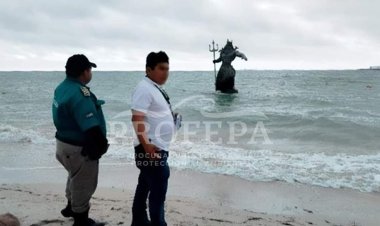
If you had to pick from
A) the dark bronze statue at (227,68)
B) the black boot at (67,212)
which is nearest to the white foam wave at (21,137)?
the black boot at (67,212)

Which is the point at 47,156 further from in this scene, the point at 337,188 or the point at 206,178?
the point at 337,188

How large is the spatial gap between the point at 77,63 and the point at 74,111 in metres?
0.48

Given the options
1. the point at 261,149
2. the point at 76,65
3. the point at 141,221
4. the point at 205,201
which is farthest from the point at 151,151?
the point at 261,149

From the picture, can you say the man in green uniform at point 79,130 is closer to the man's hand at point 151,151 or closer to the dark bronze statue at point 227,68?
the man's hand at point 151,151

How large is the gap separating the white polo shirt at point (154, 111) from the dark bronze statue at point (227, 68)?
95.3 ft

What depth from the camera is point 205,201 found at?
607cm

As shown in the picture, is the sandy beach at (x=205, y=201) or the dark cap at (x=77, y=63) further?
the sandy beach at (x=205, y=201)

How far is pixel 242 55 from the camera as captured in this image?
106 feet

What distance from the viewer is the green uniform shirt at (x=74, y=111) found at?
361 cm

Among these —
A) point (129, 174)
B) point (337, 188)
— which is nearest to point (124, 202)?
point (129, 174)

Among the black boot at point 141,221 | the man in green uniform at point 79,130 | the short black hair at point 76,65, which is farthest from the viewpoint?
the black boot at point 141,221

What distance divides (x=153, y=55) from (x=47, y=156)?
685 cm

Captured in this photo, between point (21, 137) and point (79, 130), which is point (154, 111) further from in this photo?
point (21, 137)

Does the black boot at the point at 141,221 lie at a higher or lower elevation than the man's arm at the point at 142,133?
lower
